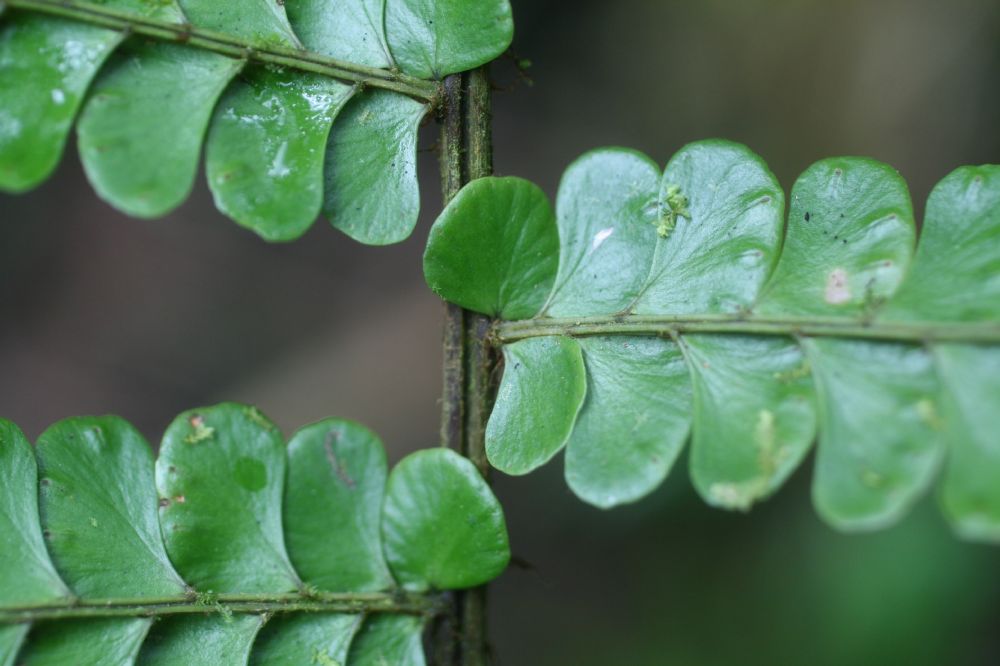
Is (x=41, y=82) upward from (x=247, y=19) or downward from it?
downward

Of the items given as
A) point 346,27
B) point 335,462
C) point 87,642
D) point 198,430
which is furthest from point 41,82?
point 87,642

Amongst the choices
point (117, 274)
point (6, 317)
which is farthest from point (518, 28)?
point (6, 317)

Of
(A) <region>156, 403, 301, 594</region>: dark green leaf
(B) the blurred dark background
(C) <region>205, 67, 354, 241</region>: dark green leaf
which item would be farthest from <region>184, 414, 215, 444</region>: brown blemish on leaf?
(B) the blurred dark background

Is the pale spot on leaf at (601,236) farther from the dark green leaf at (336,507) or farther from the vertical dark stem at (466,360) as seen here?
the dark green leaf at (336,507)

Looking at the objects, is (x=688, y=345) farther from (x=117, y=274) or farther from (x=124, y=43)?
(x=117, y=274)

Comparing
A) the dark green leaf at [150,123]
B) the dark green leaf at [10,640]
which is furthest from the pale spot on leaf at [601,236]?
the dark green leaf at [10,640]

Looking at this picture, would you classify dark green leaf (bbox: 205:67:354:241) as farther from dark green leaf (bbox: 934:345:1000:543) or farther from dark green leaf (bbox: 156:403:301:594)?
dark green leaf (bbox: 934:345:1000:543)

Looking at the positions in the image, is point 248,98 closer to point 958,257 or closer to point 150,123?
point 150,123
